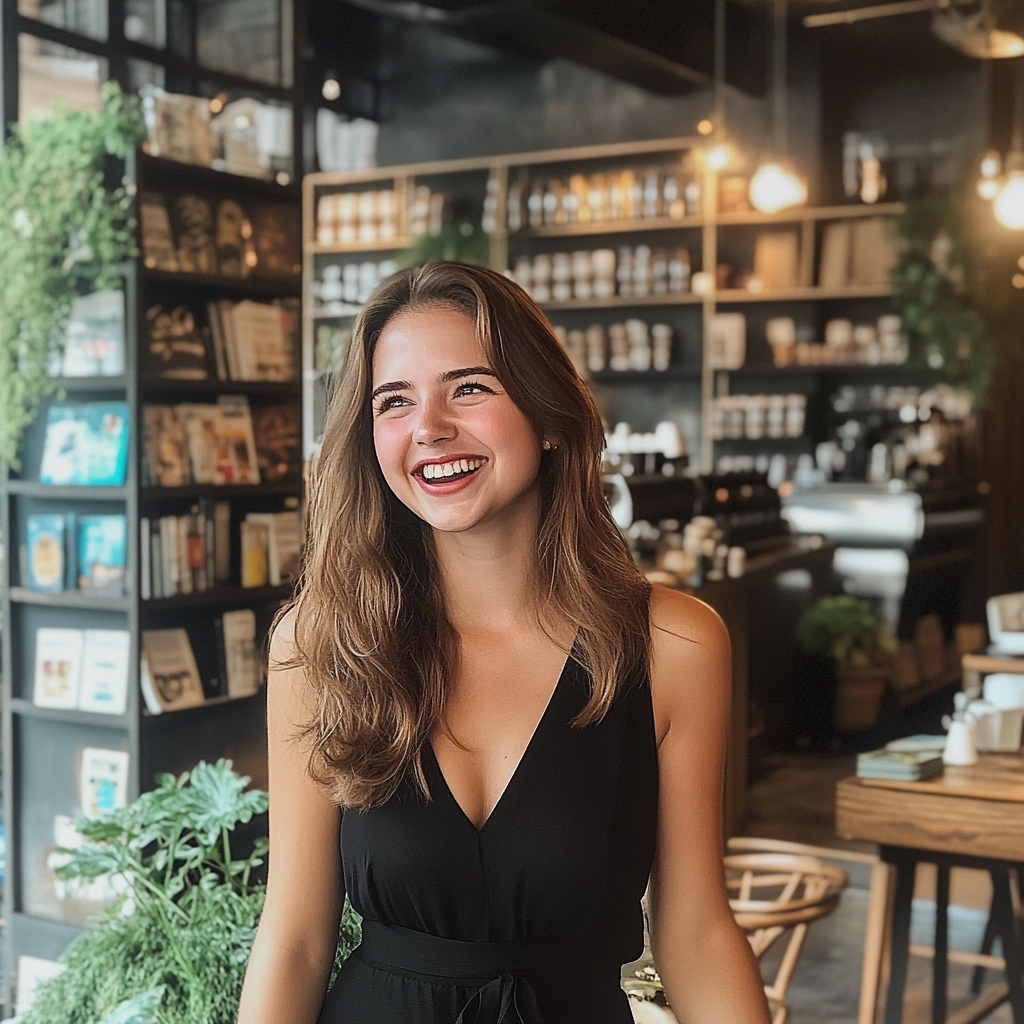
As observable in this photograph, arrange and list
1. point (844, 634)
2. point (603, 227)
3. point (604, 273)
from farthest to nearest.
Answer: point (604, 273) → point (603, 227) → point (844, 634)

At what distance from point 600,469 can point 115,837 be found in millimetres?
1291

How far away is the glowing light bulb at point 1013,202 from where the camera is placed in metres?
6.88

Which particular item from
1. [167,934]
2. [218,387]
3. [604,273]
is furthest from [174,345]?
[604,273]

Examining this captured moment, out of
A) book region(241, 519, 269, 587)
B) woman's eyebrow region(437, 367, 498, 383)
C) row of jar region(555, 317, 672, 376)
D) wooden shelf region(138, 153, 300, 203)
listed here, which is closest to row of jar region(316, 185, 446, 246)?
row of jar region(555, 317, 672, 376)

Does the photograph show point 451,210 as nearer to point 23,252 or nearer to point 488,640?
point 23,252

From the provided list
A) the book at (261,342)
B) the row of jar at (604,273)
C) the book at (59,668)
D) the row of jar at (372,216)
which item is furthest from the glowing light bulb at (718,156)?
the book at (59,668)

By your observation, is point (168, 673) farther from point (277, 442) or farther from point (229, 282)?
point (229, 282)

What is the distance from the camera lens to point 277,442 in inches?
198

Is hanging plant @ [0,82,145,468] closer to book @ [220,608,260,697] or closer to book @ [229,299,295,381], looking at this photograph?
book @ [229,299,295,381]

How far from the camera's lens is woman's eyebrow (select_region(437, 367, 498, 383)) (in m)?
1.58

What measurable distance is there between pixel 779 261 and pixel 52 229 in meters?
5.37

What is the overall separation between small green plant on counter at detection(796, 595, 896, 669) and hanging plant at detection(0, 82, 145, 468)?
166 inches

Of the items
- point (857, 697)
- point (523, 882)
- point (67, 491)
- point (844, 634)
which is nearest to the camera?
point (523, 882)

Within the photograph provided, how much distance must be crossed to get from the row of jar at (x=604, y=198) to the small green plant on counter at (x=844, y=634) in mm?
2726
